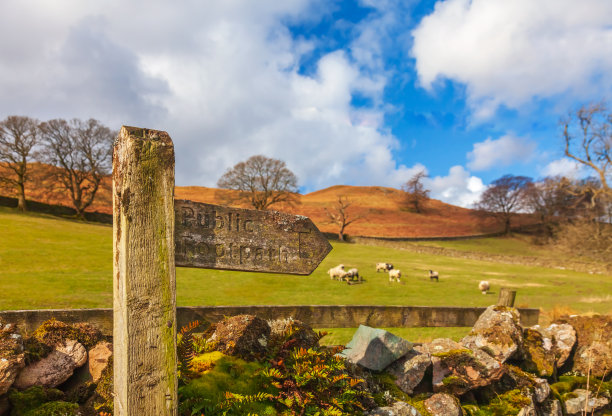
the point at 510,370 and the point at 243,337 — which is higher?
the point at 243,337

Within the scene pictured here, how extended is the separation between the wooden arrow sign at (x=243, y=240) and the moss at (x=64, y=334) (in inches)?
74.4

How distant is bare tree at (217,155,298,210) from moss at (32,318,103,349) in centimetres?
4300

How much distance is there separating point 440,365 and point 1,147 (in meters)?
44.7

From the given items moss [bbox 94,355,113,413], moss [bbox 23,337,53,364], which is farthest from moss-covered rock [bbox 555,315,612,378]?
moss [bbox 23,337,53,364]

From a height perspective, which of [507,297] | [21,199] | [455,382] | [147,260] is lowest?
[455,382]

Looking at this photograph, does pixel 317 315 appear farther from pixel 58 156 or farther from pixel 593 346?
pixel 58 156

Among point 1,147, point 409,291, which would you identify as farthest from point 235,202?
point 409,291

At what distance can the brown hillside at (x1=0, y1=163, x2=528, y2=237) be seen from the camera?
39.5 meters

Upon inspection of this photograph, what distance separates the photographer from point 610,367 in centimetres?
586

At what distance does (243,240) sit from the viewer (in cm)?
283

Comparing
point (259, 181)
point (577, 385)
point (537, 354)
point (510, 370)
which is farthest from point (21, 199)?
point (577, 385)

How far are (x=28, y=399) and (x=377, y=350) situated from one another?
358 cm

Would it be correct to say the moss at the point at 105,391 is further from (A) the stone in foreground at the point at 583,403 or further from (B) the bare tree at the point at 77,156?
(B) the bare tree at the point at 77,156

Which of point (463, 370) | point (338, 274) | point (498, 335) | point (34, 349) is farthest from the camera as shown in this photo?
point (338, 274)
